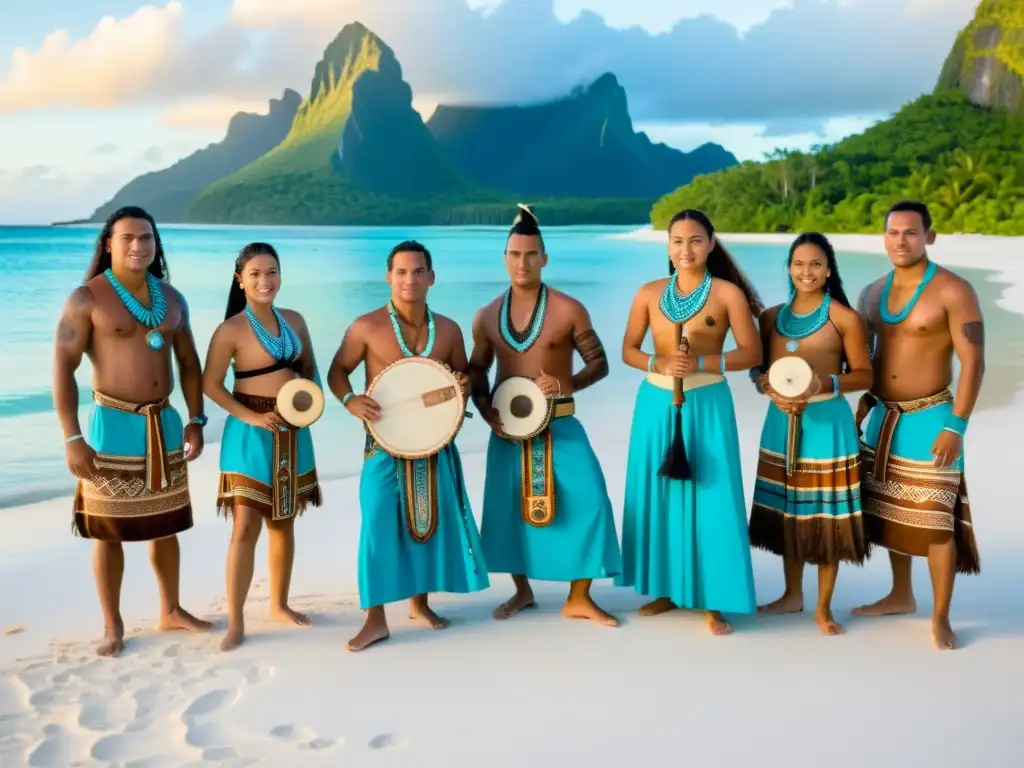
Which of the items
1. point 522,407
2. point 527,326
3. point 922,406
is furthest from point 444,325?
point 922,406

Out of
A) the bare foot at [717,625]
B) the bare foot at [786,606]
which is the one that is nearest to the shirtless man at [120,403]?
the bare foot at [717,625]

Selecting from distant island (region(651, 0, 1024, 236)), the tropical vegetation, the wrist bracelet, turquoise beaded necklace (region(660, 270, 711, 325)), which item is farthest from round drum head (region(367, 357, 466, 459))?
the tropical vegetation

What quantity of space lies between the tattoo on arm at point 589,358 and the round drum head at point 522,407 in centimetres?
22

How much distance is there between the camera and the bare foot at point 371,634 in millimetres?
4020

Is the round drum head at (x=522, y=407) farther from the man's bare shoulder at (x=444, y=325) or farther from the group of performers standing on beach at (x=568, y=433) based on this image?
the man's bare shoulder at (x=444, y=325)

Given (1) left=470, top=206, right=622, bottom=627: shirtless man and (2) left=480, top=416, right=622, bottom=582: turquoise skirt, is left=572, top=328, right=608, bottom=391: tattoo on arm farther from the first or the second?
(2) left=480, top=416, right=622, bottom=582: turquoise skirt

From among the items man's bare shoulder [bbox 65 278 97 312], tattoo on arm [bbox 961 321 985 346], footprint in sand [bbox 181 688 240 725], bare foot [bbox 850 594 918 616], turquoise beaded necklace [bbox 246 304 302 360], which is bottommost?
bare foot [bbox 850 594 918 616]

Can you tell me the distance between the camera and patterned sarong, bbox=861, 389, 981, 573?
4.06 metres

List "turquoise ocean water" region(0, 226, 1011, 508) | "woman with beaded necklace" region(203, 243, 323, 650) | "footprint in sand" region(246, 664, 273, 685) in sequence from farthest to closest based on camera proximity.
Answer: "turquoise ocean water" region(0, 226, 1011, 508) → "woman with beaded necklace" region(203, 243, 323, 650) → "footprint in sand" region(246, 664, 273, 685)

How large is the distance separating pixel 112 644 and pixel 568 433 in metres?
1.97

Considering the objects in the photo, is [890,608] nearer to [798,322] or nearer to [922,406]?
[922,406]

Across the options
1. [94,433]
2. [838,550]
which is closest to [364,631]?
[94,433]

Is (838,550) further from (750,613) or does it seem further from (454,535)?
(454,535)

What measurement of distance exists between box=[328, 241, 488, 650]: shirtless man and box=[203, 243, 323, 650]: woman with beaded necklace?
25 centimetres
